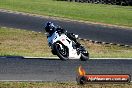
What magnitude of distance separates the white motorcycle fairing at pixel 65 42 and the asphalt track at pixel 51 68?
0.25 metres

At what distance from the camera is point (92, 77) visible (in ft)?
35.4

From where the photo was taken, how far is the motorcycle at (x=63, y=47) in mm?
13781

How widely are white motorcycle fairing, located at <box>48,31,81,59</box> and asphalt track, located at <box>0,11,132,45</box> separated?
12183mm

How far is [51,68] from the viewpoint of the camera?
13.0m

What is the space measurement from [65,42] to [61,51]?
13.5 inches

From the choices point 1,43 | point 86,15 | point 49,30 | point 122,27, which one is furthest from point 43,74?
point 86,15

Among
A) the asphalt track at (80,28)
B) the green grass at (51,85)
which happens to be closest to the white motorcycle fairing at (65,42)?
the green grass at (51,85)

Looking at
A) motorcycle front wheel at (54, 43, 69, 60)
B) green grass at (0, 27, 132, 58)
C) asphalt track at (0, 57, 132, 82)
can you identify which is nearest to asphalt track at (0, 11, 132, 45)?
green grass at (0, 27, 132, 58)

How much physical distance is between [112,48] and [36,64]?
11.2 metres

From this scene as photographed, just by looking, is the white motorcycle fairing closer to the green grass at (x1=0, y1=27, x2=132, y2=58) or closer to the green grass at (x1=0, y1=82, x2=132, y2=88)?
the green grass at (x1=0, y1=82, x2=132, y2=88)

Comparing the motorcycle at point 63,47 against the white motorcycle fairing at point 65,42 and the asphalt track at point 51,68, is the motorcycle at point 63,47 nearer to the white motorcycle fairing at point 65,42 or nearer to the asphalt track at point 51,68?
the white motorcycle fairing at point 65,42

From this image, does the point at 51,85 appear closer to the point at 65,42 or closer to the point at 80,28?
the point at 65,42

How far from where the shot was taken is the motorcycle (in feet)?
45.2

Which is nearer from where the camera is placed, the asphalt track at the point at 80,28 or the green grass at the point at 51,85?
the green grass at the point at 51,85
